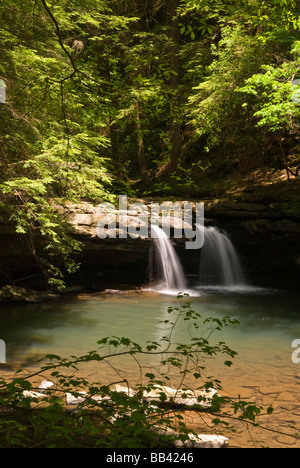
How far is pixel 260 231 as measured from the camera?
13.6 meters

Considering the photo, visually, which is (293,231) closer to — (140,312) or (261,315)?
(261,315)

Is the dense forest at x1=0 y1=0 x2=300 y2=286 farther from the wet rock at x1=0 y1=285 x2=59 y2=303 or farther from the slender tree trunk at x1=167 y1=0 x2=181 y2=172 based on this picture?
the wet rock at x1=0 y1=285 x2=59 y2=303

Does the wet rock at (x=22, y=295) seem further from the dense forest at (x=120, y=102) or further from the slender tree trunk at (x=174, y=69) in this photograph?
the slender tree trunk at (x=174, y=69)

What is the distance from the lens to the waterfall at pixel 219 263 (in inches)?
551

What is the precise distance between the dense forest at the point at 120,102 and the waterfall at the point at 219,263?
2550 millimetres

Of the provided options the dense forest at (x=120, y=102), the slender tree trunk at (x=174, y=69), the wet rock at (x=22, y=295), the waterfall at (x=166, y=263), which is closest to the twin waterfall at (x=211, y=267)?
the waterfall at (x=166, y=263)

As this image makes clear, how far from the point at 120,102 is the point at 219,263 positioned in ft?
24.7

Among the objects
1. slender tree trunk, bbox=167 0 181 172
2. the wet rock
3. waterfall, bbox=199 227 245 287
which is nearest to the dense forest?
slender tree trunk, bbox=167 0 181 172

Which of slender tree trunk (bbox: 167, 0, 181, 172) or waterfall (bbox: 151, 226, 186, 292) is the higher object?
slender tree trunk (bbox: 167, 0, 181, 172)

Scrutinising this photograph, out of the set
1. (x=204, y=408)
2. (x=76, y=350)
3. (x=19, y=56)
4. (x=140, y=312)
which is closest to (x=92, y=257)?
(x=140, y=312)

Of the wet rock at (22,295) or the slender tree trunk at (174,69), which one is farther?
the slender tree trunk at (174,69)

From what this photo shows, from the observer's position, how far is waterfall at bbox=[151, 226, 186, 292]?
43.6ft

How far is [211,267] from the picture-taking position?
14.1 m

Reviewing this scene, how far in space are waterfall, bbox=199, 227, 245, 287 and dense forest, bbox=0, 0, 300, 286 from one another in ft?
8.36
